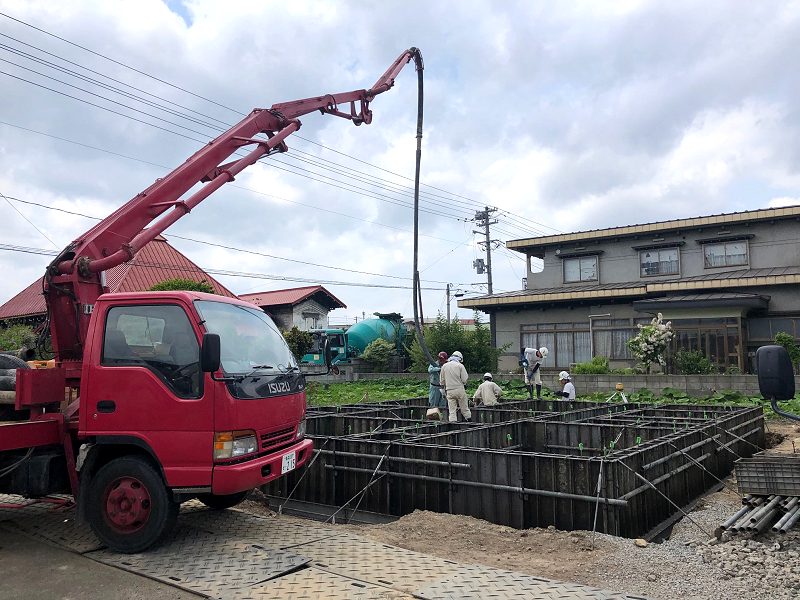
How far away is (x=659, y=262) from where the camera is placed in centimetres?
2570

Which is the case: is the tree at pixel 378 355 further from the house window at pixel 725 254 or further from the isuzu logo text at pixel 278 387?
the isuzu logo text at pixel 278 387

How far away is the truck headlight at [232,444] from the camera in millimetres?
5570

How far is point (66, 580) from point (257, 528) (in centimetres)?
198

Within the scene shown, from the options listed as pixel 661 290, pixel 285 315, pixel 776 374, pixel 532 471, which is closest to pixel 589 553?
pixel 532 471

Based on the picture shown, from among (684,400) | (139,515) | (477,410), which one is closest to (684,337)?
(684,400)

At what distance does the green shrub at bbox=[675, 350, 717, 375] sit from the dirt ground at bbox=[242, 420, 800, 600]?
1356 cm

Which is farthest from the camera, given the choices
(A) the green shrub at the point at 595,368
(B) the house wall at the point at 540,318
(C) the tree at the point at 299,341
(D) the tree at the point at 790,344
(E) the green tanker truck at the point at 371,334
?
(E) the green tanker truck at the point at 371,334

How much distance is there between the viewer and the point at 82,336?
711 centimetres

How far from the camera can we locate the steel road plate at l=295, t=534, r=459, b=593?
203 inches

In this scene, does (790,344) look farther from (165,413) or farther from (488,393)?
(165,413)

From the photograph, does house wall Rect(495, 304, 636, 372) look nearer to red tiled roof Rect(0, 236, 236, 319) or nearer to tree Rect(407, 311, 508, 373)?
tree Rect(407, 311, 508, 373)

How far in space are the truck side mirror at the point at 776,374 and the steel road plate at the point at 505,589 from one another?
2140 millimetres

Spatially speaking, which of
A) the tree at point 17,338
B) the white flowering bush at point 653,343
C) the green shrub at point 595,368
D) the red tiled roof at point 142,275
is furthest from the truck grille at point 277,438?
the red tiled roof at point 142,275

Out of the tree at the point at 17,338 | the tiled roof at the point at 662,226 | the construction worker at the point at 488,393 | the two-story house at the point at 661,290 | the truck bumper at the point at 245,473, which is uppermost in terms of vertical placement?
the tiled roof at the point at 662,226
